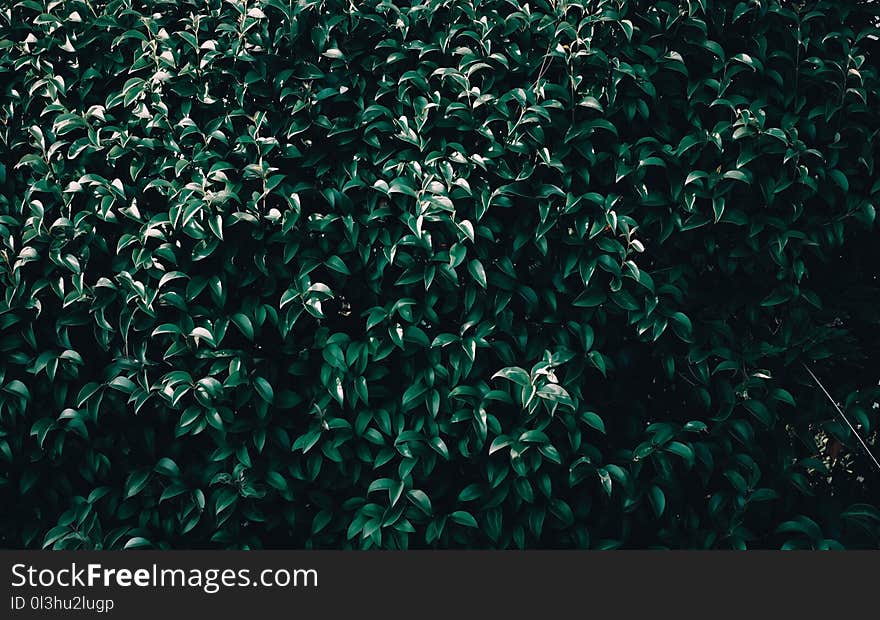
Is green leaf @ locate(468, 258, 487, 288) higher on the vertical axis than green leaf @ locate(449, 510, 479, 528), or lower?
higher

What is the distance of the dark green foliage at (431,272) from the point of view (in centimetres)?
252

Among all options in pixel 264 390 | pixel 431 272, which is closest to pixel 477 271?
pixel 431 272

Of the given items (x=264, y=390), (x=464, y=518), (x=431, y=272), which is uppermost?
(x=431, y=272)

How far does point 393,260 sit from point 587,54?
920 millimetres

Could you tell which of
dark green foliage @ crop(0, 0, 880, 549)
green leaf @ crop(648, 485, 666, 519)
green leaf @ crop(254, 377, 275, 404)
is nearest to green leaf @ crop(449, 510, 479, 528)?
dark green foliage @ crop(0, 0, 880, 549)

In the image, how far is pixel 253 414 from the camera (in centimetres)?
260

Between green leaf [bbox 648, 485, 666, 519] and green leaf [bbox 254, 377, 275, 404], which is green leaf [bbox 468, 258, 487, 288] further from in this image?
green leaf [bbox 648, 485, 666, 519]

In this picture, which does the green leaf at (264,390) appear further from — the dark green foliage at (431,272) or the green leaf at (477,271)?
the green leaf at (477,271)

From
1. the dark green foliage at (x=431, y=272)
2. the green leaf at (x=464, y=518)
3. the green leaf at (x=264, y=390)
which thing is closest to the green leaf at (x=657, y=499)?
the dark green foliage at (x=431, y=272)

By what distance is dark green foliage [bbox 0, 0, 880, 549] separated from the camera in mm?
2518

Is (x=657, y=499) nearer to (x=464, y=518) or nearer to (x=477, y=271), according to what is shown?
(x=464, y=518)

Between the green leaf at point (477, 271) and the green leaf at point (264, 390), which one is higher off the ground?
the green leaf at point (477, 271)

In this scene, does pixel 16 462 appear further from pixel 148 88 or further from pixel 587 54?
pixel 587 54

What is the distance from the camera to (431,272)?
8.12 ft
